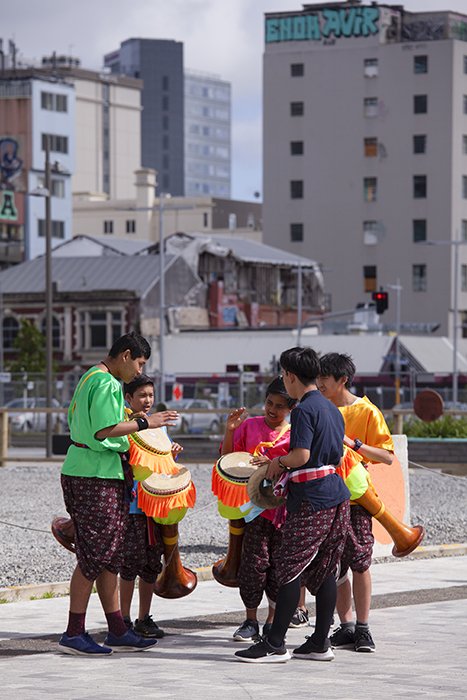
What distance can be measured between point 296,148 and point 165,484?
106 m

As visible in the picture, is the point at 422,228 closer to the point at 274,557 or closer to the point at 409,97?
the point at 409,97

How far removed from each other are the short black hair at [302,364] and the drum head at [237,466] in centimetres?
90

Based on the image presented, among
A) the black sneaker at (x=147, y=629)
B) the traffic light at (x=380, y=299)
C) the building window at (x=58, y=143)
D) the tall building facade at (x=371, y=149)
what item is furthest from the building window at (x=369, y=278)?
the black sneaker at (x=147, y=629)

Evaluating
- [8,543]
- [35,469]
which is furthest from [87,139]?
[8,543]

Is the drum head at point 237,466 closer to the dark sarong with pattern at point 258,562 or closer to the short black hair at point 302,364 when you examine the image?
the dark sarong with pattern at point 258,562

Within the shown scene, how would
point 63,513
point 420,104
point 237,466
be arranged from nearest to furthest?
point 237,466
point 63,513
point 420,104

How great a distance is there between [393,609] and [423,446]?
733 inches

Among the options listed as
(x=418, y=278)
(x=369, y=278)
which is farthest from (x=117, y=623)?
(x=369, y=278)

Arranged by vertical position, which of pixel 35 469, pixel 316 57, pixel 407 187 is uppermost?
pixel 316 57

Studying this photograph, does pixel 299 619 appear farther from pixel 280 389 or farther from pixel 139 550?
pixel 280 389

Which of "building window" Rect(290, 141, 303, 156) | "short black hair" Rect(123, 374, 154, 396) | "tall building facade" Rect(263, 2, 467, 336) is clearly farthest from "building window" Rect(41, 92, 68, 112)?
"short black hair" Rect(123, 374, 154, 396)

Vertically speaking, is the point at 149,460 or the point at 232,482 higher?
the point at 149,460

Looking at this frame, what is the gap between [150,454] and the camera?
9719mm

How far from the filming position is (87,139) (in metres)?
153
